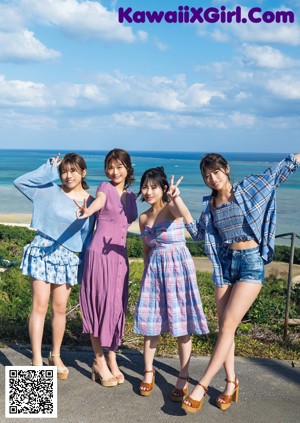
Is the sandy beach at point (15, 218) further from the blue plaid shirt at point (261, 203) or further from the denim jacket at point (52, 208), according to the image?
the blue plaid shirt at point (261, 203)

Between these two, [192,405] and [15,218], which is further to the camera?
[15,218]

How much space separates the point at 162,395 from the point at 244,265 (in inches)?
43.1

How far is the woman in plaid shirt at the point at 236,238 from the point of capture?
3562 mm

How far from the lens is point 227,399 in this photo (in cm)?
365

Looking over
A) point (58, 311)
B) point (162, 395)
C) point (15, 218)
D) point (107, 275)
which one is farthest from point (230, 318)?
point (15, 218)

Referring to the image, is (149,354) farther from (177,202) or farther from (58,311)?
(177,202)

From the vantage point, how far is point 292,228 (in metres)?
23.9

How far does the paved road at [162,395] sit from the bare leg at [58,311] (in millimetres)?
194

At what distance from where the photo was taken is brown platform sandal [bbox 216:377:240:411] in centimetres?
361

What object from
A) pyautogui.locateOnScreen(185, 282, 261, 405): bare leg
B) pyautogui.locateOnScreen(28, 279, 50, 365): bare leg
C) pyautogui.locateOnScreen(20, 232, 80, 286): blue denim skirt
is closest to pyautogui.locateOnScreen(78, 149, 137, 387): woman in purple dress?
pyautogui.locateOnScreen(20, 232, 80, 286): blue denim skirt

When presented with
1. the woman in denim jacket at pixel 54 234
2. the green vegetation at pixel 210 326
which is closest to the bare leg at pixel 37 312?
the woman in denim jacket at pixel 54 234

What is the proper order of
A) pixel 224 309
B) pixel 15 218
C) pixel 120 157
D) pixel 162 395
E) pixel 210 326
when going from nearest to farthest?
pixel 224 309 → pixel 162 395 → pixel 120 157 → pixel 210 326 → pixel 15 218

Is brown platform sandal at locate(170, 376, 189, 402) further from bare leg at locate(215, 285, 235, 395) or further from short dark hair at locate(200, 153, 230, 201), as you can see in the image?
short dark hair at locate(200, 153, 230, 201)

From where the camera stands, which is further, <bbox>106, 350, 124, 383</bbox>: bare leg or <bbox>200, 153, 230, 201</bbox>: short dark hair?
<bbox>106, 350, 124, 383</bbox>: bare leg
